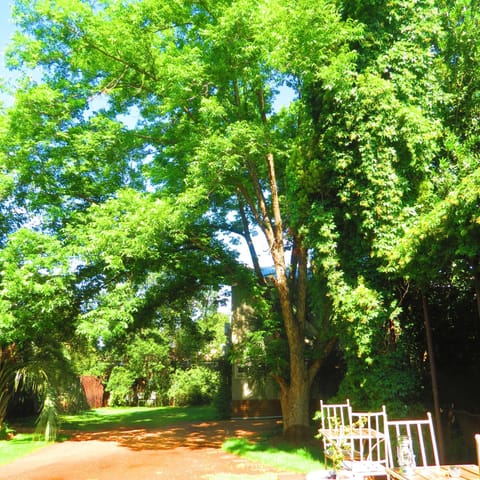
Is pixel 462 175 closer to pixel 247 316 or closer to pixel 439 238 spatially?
pixel 439 238

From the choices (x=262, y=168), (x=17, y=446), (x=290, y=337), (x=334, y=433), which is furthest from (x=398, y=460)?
(x=17, y=446)

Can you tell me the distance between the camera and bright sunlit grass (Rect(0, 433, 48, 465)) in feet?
35.8

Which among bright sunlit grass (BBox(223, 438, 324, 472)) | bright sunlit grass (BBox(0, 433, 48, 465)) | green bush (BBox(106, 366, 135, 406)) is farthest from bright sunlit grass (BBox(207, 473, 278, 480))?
green bush (BBox(106, 366, 135, 406))

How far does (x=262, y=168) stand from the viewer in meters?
12.1

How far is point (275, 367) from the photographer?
11891 mm

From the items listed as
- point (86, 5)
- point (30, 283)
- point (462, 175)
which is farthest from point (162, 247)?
point (462, 175)

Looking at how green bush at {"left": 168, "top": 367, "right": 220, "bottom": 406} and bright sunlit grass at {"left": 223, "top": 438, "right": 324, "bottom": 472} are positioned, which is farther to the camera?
green bush at {"left": 168, "top": 367, "right": 220, "bottom": 406}

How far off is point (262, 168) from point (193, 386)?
18337 millimetres

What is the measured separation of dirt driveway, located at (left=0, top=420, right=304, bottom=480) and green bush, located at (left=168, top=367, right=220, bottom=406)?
10960 mm

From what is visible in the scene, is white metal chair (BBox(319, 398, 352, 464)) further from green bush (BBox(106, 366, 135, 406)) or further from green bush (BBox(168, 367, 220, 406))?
green bush (BBox(106, 366, 135, 406))

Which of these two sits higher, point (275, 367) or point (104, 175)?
point (104, 175)

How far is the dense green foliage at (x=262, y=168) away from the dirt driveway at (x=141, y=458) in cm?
266

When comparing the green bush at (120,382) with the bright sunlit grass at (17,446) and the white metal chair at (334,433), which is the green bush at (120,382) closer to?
the bright sunlit grass at (17,446)

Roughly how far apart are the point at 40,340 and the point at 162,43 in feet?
34.1
